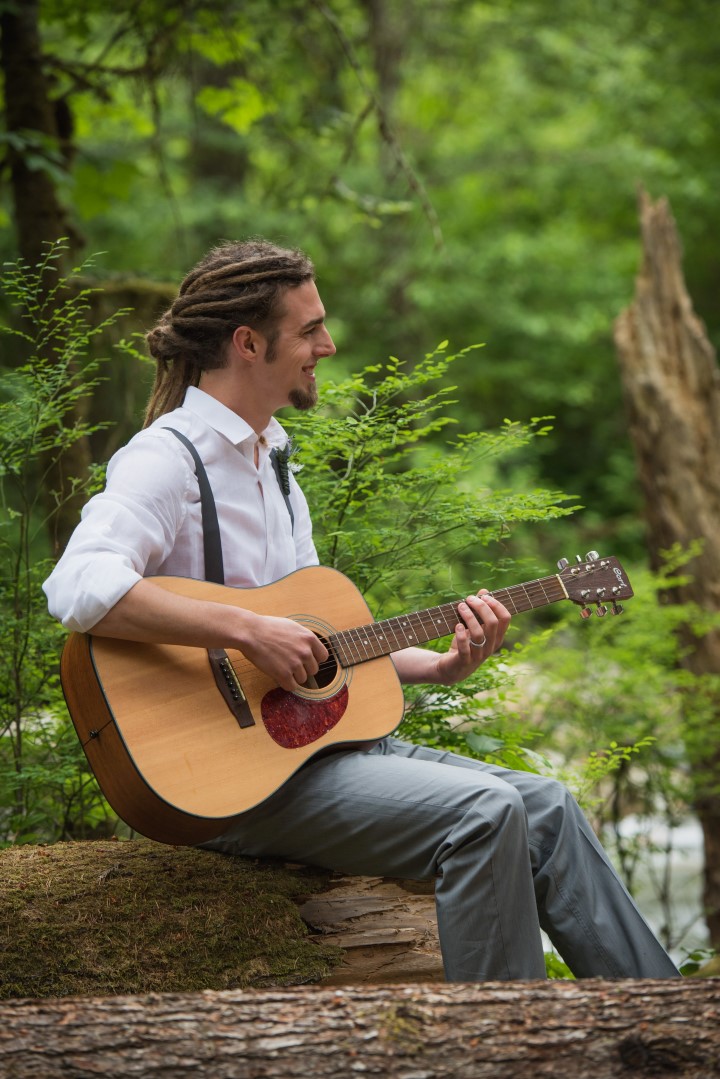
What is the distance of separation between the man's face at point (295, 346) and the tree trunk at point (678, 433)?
3.96 metres

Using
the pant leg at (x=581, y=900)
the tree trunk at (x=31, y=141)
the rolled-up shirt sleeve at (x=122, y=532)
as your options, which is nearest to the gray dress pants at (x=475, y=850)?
the pant leg at (x=581, y=900)

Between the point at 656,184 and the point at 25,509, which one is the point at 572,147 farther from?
the point at 25,509

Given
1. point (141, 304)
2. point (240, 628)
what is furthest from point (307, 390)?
point (141, 304)

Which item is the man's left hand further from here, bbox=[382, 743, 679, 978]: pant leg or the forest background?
the forest background

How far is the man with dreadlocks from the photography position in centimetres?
241

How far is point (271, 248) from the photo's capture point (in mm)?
2902

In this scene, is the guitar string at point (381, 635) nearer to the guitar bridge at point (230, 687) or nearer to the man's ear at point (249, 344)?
the guitar bridge at point (230, 687)

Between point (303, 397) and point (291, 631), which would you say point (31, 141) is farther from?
point (291, 631)

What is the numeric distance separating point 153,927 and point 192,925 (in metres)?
0.09

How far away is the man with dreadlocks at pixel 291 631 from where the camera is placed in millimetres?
2406

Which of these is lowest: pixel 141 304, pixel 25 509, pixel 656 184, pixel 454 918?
pixel 454 918

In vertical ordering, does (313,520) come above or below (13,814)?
above

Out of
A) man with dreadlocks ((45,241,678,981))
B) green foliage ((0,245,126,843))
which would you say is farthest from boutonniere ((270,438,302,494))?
green foliage ((0,245,126,843))

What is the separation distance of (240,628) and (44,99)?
368cm
